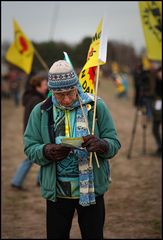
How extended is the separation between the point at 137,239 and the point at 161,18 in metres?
3.07

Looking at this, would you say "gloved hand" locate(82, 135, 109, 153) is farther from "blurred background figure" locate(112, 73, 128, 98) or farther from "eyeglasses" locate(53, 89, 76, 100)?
"blurred background figure" locate(112, 73, 128, 98)

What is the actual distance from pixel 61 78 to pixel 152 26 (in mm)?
3858

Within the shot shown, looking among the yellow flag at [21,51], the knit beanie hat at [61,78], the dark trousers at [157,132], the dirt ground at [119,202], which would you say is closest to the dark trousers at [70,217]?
the knit beanie hat at [61,78]

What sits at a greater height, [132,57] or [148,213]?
[132,57]

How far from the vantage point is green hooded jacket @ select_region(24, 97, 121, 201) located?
11.1 ft

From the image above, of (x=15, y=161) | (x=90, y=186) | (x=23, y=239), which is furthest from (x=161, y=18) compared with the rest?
(x=15, y=161)

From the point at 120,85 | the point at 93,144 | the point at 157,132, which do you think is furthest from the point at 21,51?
the point at 120,85

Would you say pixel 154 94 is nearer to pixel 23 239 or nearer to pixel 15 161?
pixel 15 161

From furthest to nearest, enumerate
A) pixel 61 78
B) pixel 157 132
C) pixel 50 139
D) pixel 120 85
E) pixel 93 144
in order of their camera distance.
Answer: pixel 120 85 → pixel 157 132 → pixel 50 139 → pixel 61 78 → pixel 93 144

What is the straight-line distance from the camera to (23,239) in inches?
213

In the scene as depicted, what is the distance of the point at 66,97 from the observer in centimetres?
329

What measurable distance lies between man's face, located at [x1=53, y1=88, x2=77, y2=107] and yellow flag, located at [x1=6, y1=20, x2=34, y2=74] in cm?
468

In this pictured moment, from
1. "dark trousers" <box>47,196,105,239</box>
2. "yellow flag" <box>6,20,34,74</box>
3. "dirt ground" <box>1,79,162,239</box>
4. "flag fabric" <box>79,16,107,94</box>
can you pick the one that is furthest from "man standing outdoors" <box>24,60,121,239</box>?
"yellow flag" <box>6,20,34,74</box>

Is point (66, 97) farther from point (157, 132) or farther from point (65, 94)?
point (157, 132)
